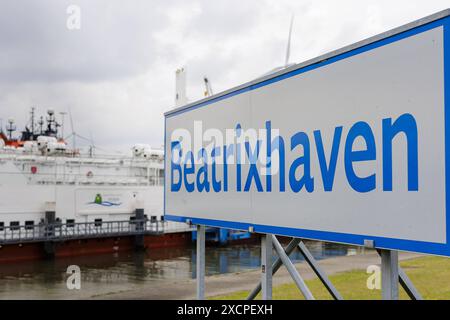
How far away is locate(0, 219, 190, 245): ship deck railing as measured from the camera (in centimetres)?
3208

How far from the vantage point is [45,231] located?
33.0 meters

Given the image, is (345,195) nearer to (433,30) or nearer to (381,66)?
(381,66)

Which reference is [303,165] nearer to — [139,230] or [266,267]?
[266,267]

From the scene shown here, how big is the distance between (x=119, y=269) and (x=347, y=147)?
26.8 meters

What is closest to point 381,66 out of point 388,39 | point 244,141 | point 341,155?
point 388,39

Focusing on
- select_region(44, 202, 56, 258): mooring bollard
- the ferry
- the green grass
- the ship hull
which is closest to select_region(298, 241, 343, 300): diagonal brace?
the green grass

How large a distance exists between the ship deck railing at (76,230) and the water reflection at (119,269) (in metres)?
1.44

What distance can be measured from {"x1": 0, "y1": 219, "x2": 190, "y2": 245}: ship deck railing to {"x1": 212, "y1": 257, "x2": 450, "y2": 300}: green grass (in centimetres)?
1989

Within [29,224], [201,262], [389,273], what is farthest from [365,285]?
[29,224]

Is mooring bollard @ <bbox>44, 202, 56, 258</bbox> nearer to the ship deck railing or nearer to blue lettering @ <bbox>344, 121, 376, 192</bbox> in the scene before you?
the ship deck railing

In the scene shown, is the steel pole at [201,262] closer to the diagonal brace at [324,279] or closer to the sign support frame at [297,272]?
the sign support frame at [297,272]

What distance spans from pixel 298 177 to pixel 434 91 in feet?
4.91

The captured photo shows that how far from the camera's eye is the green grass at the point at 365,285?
1290 centimetres

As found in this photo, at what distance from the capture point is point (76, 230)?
117ft
